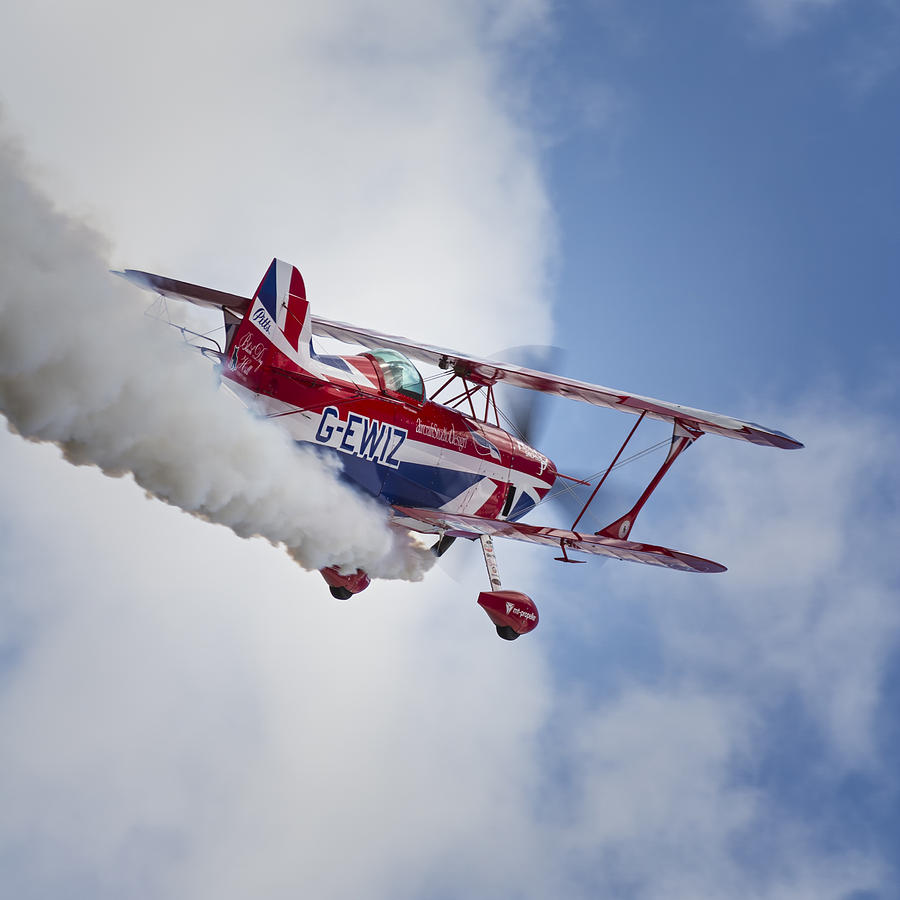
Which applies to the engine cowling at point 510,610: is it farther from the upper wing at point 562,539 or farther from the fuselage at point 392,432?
the fuselage at point 392,432

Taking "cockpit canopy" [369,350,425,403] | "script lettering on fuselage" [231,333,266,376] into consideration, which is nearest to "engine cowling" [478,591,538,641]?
"cockpit canopy" [369,350,425,403]

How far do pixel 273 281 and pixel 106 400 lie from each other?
9.89 feet

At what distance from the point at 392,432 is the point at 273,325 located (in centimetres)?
186

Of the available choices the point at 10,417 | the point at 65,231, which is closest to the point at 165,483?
the point at 10,417

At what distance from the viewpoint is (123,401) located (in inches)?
310

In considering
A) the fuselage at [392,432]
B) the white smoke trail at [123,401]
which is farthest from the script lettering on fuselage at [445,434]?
the white smoke trail at [123,401]

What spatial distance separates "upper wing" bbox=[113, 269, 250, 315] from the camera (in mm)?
10844

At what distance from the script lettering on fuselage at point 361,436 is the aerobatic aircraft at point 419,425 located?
0.01 m

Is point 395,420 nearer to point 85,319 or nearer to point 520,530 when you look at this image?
point 520,530

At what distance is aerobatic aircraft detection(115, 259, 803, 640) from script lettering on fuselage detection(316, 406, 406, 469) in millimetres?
12

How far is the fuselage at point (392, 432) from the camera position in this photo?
10.6 m

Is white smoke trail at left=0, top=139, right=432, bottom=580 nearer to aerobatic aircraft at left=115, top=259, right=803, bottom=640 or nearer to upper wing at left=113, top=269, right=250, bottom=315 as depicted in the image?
aerobatic aircraft at left=115, top=259, right=803, bottom=640

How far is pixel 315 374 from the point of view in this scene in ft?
35.4

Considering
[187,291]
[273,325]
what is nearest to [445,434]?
[273,325]
